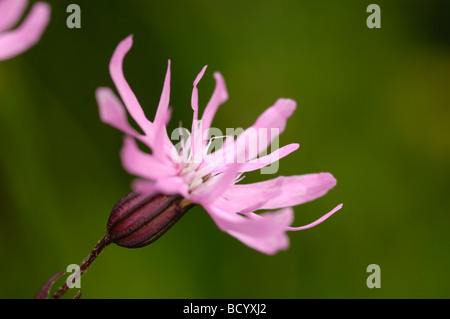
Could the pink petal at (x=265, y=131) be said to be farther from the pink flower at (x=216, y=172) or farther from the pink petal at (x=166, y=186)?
the pink petal at (x=166, y=186)

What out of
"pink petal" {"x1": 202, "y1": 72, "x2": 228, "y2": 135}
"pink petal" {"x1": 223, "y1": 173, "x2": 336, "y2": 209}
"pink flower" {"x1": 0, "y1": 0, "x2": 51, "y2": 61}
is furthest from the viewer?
"pink petal" {"x1": 223, "y1": 173, "x2": 336, "y2": 209}

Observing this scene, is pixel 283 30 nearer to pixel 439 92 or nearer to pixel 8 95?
pixel 439 92

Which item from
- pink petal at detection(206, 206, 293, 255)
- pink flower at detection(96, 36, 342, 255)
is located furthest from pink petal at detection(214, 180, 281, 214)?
pink petal at detection(206, 206, 293, 255)

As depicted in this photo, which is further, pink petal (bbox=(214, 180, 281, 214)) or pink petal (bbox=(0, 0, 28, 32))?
pink petal (bbox=(214, 180, 281, 214))

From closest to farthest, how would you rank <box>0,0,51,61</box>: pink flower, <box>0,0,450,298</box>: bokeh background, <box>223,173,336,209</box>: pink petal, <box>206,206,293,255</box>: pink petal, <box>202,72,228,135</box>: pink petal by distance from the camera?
<box>0,0,51,61</box>: pink flower < <box>206,206,293,255</box>: pink petal < <box>202,72,228,135</box>: pink petal < <box>223,173,336,209</box>: pink petal < <box>0,0,450,298</box>: bokeh background

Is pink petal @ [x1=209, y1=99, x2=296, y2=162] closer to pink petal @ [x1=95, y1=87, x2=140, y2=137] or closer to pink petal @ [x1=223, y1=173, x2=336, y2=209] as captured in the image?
pink petal @ [x1=223, y1=173, x2=336, y2=209]

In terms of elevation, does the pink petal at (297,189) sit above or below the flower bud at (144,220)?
above

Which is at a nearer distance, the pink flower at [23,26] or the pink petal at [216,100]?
the pink flower at [23,26]

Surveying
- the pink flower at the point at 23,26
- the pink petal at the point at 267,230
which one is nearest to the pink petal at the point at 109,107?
the pink flower at the point at 23,26
